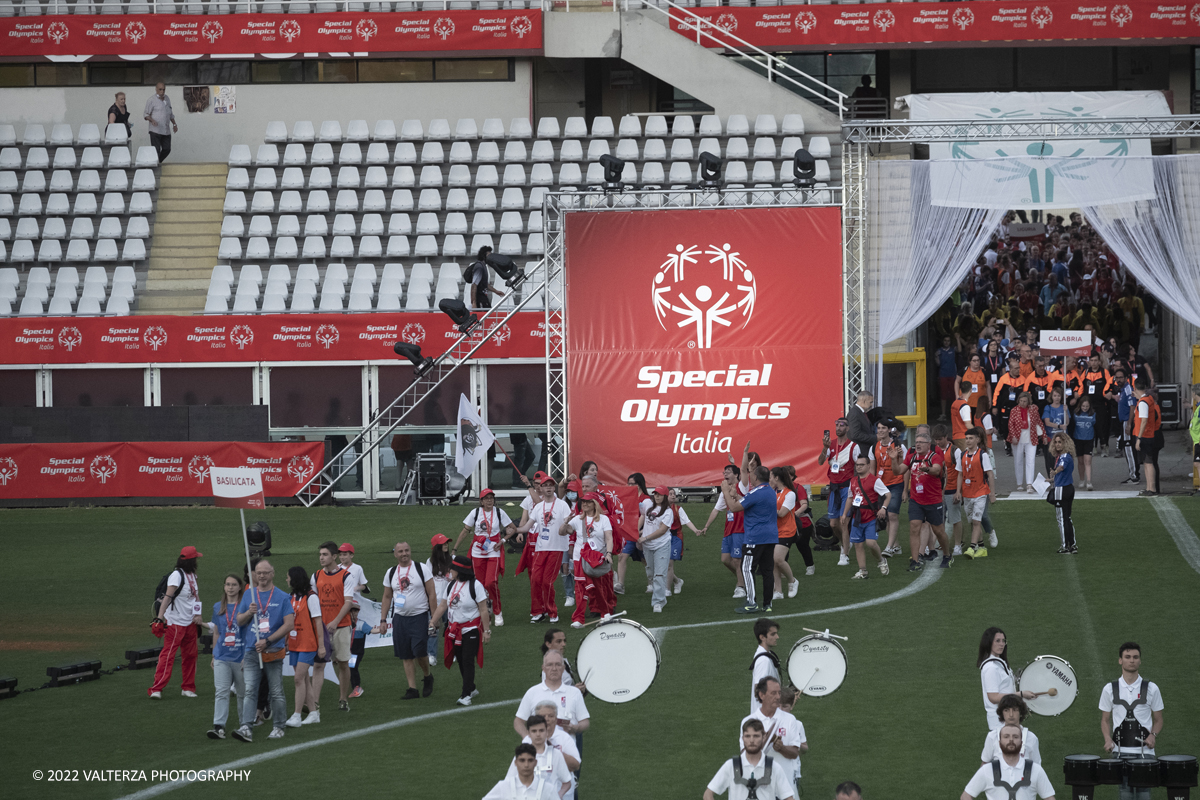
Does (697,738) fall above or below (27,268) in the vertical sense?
below

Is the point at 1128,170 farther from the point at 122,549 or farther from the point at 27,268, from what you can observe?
the point at 27,268

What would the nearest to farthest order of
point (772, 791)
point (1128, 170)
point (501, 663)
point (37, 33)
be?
point (772, 791) → point (501, 663) → point (1128, 170) → point (37, 33)

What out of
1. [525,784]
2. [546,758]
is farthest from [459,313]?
[525,784]

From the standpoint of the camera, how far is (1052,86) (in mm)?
34906

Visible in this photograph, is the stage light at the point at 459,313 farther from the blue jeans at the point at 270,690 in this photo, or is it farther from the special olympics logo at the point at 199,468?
the blue jeans at the point at 270,690

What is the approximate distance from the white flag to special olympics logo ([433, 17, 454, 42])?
1428 centimetres

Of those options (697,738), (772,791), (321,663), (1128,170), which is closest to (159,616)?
(321,663)

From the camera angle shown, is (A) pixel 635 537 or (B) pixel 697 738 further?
(A) pixel 635 537

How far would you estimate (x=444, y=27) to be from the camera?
109 ft

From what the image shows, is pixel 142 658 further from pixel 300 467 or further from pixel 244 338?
pixel 244 338

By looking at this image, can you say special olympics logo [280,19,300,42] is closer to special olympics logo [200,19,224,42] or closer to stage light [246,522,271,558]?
special olympics logo [200,19,224,42]

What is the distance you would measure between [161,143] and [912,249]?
17814 mm

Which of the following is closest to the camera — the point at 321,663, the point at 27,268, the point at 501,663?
the point at 321,663

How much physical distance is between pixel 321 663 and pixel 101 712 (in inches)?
88.2
